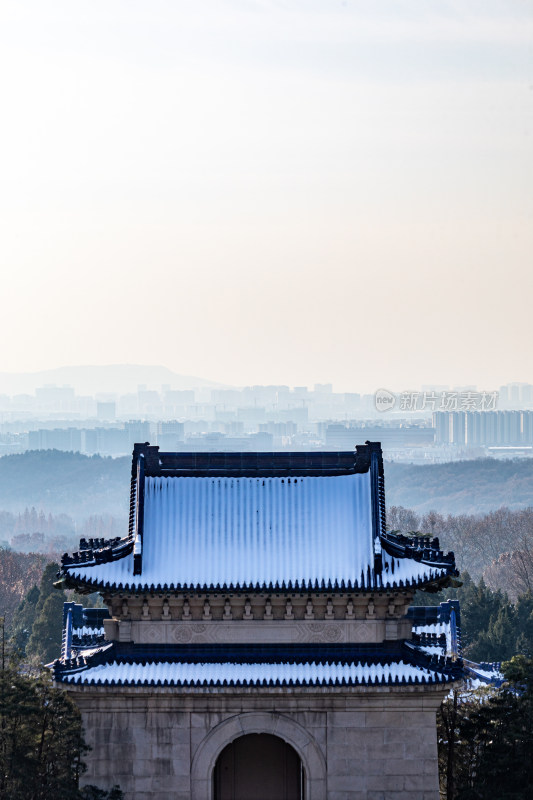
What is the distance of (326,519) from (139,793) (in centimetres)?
620

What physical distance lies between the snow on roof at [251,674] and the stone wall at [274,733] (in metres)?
0.36

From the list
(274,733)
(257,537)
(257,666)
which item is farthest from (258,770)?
(257,537)

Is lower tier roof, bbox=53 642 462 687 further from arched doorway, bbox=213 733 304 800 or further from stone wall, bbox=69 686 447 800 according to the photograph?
arched doorway, bbox=213 733 304 800

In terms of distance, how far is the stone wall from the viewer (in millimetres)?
27312

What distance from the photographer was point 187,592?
89.3 feet

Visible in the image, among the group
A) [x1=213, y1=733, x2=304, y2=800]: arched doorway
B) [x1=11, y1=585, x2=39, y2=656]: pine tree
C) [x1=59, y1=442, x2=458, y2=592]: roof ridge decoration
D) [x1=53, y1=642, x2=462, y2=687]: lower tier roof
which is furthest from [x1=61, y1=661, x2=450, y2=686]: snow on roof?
[x1=11, y1=585, x2=39, y2=656]: pine tree

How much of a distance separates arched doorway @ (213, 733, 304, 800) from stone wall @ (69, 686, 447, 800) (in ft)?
3.41

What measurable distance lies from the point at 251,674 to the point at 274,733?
3.86ft

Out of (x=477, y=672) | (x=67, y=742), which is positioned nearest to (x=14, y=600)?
(x=477, y=672)

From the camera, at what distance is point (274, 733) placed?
2731 cm

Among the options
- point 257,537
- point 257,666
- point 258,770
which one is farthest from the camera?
point 258,770

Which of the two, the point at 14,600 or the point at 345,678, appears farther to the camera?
the point at 14,600

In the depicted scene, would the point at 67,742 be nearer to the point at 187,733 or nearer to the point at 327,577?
the point at 187,733

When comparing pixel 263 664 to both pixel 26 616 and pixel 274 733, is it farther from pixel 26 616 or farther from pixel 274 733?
pixel 26 616
